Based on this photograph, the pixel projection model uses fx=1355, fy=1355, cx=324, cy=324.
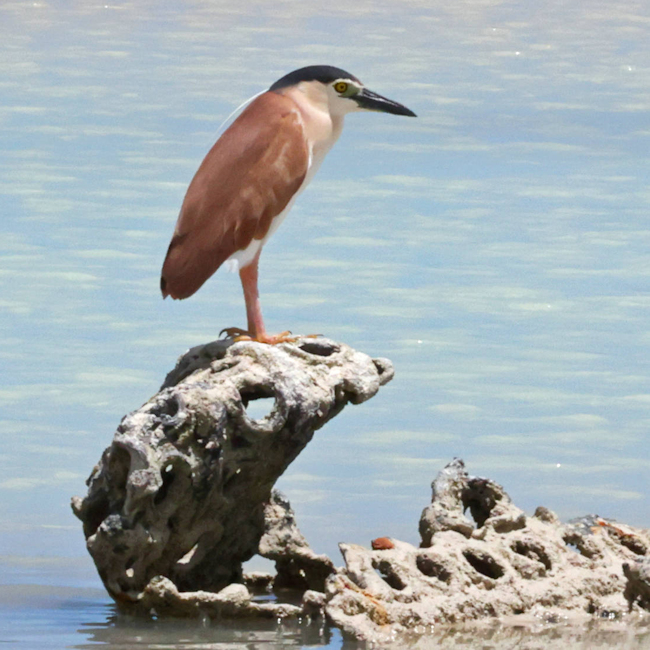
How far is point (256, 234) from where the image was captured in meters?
6.18

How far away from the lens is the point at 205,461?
222 inches

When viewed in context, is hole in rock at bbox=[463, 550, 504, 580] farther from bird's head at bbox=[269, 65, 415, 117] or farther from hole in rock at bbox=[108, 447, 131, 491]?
bird's head at bbox=[269, 65, 415, 117]

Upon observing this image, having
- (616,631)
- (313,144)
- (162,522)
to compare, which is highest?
(313,144)

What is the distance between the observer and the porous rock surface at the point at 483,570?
539cm

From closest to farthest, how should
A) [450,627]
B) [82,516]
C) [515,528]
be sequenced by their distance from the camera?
1. [450,627]
2. [82,516]
3. [515,528]

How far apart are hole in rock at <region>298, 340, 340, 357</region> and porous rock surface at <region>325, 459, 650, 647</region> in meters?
0.82

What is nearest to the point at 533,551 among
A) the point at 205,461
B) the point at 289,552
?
the point at 289,552

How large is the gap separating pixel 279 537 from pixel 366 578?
958mm

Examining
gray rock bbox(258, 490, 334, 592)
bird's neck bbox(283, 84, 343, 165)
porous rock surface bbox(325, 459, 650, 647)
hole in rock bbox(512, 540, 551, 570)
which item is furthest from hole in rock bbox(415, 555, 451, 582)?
bird's neck bbox(283, 84, 343, 165)

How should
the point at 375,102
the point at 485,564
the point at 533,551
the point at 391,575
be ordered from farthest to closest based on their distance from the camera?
1. the point at 375,102
2. the point at 533,551
3. the point at 485,564
4. the point at 391,575

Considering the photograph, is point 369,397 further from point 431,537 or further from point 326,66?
point 326,66

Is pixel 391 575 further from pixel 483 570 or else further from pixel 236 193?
pixel 236 193

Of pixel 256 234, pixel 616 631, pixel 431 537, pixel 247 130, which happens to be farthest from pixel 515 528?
pixel 247 130

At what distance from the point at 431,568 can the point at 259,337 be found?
1.28m
